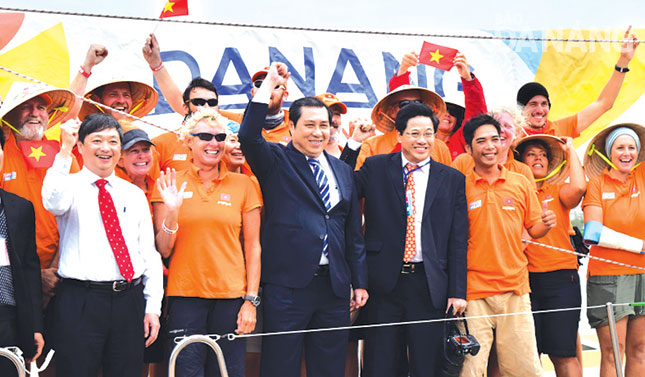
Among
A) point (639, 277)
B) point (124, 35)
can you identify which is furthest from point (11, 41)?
point (639, 277)

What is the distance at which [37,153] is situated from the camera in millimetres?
3271

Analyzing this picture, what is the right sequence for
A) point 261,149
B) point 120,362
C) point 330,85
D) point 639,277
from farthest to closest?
1. point 330,85
2. point 639,277
3. point 261,149
4. point 120,362

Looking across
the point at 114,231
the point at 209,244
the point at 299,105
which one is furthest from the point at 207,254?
the point at 299,105

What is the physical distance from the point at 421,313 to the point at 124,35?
13.6 feet

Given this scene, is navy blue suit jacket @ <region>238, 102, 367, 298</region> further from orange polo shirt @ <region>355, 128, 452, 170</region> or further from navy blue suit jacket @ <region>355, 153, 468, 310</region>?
orange polo shirt @ <region>355, 128, 452, 170</region>

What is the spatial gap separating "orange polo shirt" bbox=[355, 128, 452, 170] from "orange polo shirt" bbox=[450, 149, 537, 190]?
0.13 m

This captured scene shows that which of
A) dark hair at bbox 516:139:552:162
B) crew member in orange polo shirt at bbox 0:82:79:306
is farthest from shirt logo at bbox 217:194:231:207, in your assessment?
dark hair at bbox 516:139:552:162

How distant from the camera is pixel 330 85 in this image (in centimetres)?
667

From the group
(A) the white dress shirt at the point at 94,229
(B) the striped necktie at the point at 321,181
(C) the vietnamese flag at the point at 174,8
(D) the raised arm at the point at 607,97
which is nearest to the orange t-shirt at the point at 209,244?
(A) the white dress shirt at the point at 94,229

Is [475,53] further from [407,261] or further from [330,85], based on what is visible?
[407,261]

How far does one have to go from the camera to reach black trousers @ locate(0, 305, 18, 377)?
2.75 metres

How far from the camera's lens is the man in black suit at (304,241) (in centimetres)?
327

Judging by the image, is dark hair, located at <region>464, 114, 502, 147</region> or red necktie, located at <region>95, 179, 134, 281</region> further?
dark hair, located at <region>464, 114, 502, 147</region>

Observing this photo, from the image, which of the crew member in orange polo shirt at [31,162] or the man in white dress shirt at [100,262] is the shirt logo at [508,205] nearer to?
the man in white dress shirt at [100,262]
